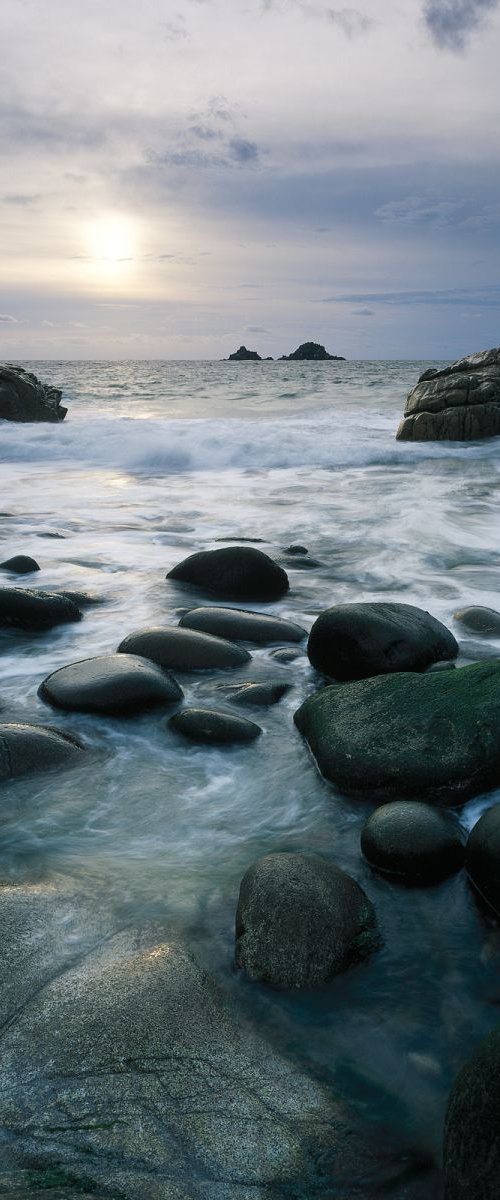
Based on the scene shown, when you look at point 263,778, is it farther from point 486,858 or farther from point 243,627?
point 243,627

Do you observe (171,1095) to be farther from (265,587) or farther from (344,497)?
(344,497)

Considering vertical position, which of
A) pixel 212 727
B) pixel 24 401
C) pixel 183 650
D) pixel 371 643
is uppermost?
pixel 24 401

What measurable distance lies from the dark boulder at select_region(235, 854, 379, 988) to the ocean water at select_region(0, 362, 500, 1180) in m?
0.06

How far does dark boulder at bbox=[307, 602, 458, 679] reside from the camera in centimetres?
434

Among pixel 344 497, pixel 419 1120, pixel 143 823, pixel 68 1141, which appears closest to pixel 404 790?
pixel 143 823

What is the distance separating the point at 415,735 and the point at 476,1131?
6.19ft

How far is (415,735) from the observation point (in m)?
3.32

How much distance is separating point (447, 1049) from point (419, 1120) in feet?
0.84

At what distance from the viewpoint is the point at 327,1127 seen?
1.76 metres

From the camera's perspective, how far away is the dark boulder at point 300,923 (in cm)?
221

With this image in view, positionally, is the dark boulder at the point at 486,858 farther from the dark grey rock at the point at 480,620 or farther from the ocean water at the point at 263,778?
the dark grey rock at the point at 480,620

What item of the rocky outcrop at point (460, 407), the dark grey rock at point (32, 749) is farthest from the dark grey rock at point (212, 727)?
the rocky outcrop at point (460, 407)

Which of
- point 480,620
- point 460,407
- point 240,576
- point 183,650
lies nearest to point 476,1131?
point 183,650

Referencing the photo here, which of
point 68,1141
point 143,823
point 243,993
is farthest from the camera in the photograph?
point 143,823
